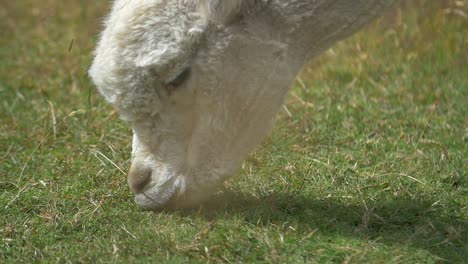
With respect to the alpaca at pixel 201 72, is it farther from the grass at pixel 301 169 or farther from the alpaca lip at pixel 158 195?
the grass at pixel 301 169

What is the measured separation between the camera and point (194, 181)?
3.52m

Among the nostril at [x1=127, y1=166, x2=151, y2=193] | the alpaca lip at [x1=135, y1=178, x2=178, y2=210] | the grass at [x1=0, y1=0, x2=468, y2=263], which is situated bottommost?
the grass at [x1=0, y1=0, x2=468, y2=263]

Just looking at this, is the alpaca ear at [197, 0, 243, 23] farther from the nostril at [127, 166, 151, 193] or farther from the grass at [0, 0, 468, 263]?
the grass at [0, 0, 468, 263]

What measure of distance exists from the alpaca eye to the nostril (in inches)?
15.1

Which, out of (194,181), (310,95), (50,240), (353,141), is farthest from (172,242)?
(310,95)

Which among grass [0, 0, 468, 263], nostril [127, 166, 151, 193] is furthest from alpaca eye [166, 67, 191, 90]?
grass [0, 0, 468, 263]

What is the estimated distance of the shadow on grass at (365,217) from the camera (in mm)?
3484

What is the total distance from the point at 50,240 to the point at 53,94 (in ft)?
8.03

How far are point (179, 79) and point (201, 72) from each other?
0.08m

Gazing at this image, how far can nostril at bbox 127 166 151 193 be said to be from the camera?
353 centimetres

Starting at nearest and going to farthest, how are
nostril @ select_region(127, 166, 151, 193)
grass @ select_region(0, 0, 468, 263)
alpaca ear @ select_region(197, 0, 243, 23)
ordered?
alpaca ear @ select_region(197, 0, 243, 23) → grass @ select_region(0, 0, 468, 263) → nostril @ select_region(127, 166, 151, 193)

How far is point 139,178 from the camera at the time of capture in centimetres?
354

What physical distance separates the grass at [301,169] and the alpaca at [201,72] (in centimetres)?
22

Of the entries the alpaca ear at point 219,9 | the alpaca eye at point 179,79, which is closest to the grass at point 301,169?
the alpaca eye at point 179,79
